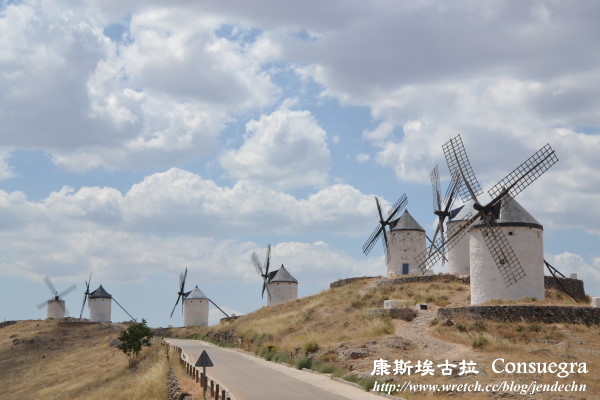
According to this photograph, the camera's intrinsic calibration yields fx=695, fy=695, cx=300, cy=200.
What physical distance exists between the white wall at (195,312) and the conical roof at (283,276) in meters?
12.7

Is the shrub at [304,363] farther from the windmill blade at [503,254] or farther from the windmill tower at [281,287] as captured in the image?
the windmill tower at [281,287]

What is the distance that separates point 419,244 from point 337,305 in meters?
11.6

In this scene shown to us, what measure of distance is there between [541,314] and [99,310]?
223ft

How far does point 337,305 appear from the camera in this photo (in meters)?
44.7

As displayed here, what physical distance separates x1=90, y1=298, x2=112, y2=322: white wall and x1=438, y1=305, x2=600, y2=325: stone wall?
65.6 m

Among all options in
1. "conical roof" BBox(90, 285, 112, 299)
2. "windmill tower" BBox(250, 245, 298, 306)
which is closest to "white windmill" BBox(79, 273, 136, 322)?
"conical roof" BBox(90, 285, 112, 299)

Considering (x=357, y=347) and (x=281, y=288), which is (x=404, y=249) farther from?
(x=357, y=347)

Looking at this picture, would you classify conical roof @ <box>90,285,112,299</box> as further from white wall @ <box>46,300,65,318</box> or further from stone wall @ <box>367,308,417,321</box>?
stone wall @ <box>367,308,417,321</box>

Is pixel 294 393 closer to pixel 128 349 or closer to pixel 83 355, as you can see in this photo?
pixel 128 349

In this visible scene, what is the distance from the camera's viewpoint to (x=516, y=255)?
1308 inches

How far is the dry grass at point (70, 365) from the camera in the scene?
104ft

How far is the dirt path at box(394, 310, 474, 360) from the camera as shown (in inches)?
1027

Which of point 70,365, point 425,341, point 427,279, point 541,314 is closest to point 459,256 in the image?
point 427,279

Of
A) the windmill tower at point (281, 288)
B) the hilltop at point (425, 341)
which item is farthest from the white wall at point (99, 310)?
the hilltop at point (425, 341)
